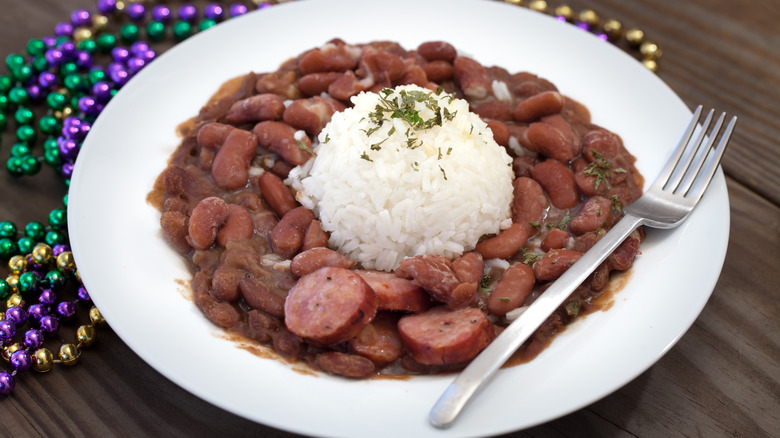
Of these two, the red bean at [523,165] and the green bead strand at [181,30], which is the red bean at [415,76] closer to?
the red bean at [523,165]

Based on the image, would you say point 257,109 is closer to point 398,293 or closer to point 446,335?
point 398,293

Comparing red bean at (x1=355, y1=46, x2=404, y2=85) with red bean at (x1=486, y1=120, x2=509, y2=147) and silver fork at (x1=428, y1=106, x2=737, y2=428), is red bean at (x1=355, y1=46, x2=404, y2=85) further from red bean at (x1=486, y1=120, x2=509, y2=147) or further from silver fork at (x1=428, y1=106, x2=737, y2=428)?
silver fork at (x1=428, y1=106, x2=737, y2=428)

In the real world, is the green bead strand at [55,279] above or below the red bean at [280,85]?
below

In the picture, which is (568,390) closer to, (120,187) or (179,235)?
(179,235)

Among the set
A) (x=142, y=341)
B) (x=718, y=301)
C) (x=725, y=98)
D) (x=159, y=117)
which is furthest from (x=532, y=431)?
(x=725, y=98)

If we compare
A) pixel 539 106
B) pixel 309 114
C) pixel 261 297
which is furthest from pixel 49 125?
pixel 539 106

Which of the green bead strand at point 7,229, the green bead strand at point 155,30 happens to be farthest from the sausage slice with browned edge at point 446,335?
the green bead strand at point 155,30
